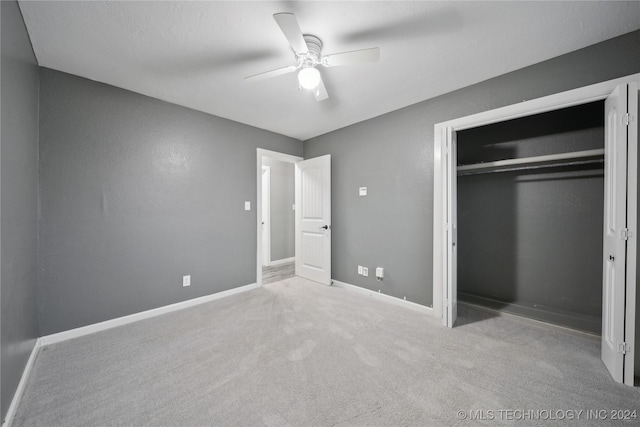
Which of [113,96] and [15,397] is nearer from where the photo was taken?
[15,397]

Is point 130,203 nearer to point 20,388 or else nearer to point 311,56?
point 20,388

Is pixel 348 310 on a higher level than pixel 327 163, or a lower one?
lower

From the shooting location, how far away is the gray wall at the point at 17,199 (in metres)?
1.35

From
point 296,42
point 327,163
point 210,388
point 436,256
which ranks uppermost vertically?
point 296,42

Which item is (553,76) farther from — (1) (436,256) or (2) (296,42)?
(2) (296,42)

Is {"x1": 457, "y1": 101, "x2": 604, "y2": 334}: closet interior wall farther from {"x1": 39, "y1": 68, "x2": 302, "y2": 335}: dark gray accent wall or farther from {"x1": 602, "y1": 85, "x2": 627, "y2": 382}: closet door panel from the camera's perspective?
{"x1": 39, "y1": 68, "x2": 302, "y2": 335}: dark gray accent wall

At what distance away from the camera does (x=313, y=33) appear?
1773 mm

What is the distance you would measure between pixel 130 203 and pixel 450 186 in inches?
133

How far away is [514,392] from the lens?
1.58m

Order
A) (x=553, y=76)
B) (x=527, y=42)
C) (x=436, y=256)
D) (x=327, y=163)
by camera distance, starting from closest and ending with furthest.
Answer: (x=527, y=42) → (x=553, y=76) → (x=436, y=256) → (x=327, y=163)

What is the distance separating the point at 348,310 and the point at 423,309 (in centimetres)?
88

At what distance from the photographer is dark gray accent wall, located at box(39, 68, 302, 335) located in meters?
2.21

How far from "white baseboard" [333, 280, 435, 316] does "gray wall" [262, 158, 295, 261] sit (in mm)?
2002

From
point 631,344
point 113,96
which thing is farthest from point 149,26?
point 631,344
